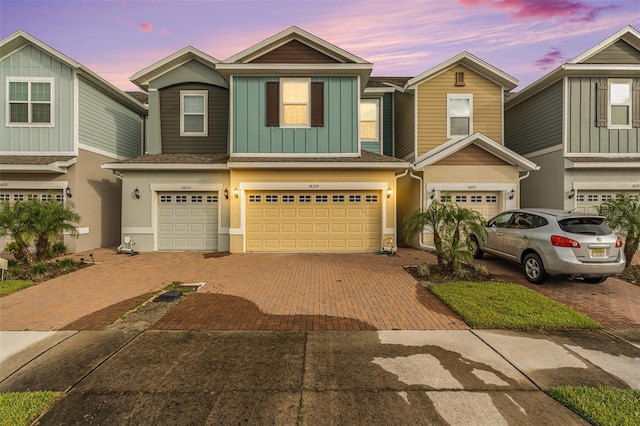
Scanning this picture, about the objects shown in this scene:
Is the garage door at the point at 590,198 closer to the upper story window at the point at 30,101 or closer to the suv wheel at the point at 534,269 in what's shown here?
the suv wheel at the point at 534,269

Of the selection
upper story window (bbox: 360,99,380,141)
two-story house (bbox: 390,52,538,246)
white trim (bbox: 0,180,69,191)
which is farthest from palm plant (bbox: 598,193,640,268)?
white trim (bbox: 0,180,69,191)

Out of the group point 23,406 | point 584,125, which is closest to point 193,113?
point 23,406

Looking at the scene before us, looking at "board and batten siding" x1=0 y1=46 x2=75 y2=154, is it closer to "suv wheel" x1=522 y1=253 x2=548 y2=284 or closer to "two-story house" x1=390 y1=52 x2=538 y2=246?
"two-story house" x1=390 y1=52 x2=538 y2=246

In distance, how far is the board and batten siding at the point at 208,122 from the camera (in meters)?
13.0

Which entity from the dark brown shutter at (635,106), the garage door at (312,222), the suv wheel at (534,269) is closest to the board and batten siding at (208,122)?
the garage door at (312,222)

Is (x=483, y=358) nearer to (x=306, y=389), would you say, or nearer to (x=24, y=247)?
(x=306, y=389)

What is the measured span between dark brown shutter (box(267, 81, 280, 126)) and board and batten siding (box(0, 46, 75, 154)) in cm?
769

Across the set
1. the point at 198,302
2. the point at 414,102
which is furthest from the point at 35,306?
the point at 414,102

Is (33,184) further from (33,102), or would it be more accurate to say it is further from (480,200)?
(480,200)

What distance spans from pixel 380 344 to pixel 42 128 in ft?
48.1

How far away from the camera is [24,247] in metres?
8.28

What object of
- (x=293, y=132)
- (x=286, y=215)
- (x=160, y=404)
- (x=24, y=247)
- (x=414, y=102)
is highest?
(x=414, y=102)

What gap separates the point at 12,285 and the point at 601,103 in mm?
20346

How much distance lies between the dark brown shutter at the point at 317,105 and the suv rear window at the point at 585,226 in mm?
8237
